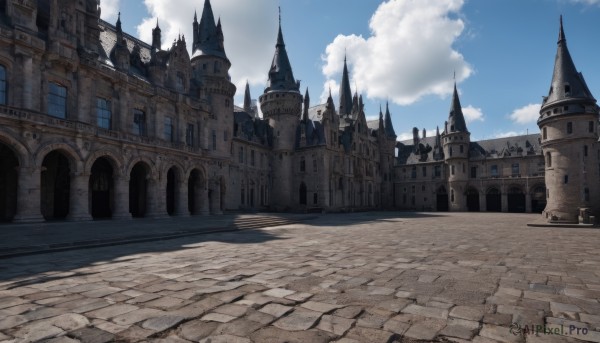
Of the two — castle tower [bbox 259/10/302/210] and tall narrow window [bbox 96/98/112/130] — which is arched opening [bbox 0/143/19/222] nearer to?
tall narrow window [bbox 96/98/112/130]

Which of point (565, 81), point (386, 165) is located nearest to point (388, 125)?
point (386, 165)

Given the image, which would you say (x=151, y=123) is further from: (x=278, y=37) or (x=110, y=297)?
(x=278, y=37)

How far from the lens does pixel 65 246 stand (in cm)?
1249

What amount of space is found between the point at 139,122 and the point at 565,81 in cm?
3795

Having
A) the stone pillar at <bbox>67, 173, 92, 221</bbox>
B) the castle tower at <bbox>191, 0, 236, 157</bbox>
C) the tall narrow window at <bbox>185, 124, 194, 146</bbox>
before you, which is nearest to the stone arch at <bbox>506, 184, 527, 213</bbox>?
the castle tower at <bbox>191, 0, 236, 157</bbox>

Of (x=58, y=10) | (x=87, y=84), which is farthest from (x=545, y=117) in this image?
(x=58, y=10)

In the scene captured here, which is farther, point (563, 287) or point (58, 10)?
point (58, 10)

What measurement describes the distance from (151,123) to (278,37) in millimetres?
30736

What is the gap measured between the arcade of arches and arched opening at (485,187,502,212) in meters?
49.7

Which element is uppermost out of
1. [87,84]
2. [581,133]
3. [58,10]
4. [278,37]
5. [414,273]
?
[278,37]

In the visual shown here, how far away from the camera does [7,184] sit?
23.4m

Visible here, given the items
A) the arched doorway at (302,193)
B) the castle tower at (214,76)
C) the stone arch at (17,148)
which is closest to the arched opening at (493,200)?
the arched doorway at (302,193)

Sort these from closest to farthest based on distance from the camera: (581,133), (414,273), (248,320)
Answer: (248,320)
(414,273)
(581,133)

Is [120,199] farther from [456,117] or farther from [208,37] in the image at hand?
[456,117]
